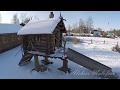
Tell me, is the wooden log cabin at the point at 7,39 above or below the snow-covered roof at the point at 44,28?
below

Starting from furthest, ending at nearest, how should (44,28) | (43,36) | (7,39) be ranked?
(7,39) → (43,36) → (44,28)

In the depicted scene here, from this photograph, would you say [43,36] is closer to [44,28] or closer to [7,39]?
[44,28]

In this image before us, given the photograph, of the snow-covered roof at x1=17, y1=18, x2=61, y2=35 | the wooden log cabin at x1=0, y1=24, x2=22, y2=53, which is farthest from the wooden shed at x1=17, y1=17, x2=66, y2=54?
the wooden log cabin at x1=0, y1=24, x2=22, y2=53

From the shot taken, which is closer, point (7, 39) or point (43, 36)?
point (43, 36)

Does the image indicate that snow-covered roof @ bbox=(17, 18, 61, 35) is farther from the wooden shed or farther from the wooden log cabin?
the wooden log cabin

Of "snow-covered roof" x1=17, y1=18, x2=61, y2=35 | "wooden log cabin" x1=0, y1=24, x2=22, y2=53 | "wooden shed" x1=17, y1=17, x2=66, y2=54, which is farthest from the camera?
"wooden log cabin" x1=0, y1=24, x2=22, y2=53

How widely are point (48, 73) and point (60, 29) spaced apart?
4.24 metres

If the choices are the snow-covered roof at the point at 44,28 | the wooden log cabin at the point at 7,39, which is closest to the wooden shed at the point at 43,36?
the snow-covered roof at the point at 44,28

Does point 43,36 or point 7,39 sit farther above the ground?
point 43,36

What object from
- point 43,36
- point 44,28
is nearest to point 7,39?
point 43,36

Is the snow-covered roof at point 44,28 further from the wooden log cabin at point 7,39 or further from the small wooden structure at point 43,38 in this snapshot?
the wooden log cabin at point 7,39

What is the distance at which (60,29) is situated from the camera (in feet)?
41.7

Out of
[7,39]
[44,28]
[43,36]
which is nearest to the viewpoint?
[44,28]
